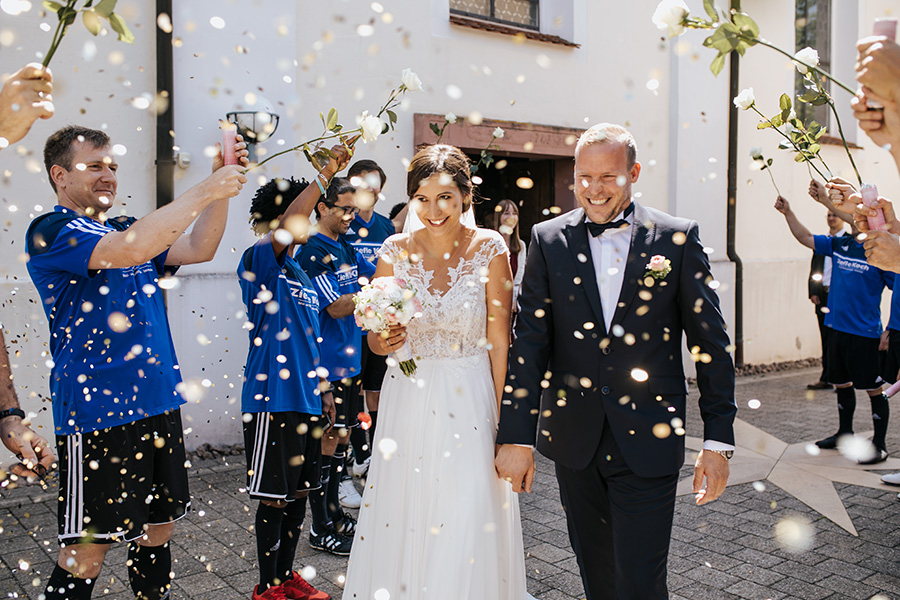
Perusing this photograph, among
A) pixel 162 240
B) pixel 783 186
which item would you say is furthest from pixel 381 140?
pixel 783 186

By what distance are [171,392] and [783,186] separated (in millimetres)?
10893

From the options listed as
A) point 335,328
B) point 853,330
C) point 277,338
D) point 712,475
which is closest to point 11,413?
point 277,338

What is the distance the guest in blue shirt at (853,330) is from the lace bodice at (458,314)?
12.8ft

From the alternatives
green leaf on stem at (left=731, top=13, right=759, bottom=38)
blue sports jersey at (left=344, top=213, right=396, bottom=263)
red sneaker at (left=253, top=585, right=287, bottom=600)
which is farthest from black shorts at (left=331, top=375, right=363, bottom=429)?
green leaf on stem at (left=731, top=13, right=759, bottom=38)

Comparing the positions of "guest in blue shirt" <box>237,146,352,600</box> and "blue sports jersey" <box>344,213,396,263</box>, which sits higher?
"blue sports jersey" <box>344,213,396,263</box>

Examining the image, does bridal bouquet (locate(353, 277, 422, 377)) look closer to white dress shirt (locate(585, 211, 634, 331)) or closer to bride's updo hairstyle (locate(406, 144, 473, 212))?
bride's updo hairstyle (locate(406, 144, 473, 212))

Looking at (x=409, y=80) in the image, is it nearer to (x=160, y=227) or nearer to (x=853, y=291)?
(x=160, y=227)

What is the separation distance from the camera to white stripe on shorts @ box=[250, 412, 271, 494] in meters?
3.57

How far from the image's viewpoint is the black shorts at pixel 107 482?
111 inches

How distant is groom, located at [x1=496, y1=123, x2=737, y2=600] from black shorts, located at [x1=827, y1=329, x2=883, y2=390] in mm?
4367

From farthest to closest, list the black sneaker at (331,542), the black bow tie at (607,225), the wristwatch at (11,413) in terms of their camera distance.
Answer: the black sneaker at (331,542) < the black bow tie at (607,225) < the wristwatch at (11,413)

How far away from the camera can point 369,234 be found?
19.0ft

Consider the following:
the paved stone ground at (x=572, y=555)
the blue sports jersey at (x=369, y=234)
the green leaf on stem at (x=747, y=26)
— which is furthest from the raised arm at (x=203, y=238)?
the green leaf on stem at (x=747, y=26)

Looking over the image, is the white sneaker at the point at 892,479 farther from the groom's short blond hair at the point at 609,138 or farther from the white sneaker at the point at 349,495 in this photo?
the groom's short blond hair at the point at 609,138
